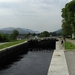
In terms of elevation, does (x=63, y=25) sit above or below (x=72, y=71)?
above

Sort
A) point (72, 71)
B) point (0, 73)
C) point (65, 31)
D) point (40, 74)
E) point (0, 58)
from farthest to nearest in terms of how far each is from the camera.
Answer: point (65, 31) < point (0, 58) < point (0, 73) < point (40, 74) < point (72, 71)

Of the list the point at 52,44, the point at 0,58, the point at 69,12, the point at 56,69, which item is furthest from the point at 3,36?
the point at 56,69

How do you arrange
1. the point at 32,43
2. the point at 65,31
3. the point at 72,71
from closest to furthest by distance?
1. the point at 72,71
2. the point at 32,43
3. the point at 65,31

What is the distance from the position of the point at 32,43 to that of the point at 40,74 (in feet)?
134

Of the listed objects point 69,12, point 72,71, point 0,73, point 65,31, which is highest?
point 69,12

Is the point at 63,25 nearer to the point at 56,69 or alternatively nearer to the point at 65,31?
the point at 65,31

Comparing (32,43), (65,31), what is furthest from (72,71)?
(65,31)


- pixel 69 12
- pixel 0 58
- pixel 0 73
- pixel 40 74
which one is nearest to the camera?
pixel 40 74

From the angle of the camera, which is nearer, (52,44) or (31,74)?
(31,74)

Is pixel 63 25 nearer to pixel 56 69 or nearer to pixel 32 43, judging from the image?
pixel 32 43

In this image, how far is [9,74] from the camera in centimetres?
1703

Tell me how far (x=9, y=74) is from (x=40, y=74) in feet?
9.52

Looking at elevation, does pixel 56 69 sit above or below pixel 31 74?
above

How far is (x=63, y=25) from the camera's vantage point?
66.4 metres
